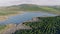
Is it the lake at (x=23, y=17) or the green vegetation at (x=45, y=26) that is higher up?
the lake at (x=23, y=17)

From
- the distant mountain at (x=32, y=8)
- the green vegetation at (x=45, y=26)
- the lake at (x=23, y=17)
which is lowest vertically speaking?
the green vegetation at (x=45, y=26)

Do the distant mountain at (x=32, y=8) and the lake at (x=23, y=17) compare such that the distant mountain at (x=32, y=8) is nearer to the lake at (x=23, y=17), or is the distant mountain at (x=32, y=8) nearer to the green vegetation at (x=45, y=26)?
the lake at (x=23, y=17)

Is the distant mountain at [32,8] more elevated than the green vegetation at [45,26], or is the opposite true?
the distant mountain at [32,8]

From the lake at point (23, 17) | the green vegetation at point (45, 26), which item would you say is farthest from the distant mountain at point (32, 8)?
the green vegetation at point (45, 26)

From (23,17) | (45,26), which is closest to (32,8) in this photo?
(23,17)

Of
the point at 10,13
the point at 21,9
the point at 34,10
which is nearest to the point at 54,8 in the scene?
the point at 34,10

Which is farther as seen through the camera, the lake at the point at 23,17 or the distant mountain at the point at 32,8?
the distant mountain at the point at 32,8

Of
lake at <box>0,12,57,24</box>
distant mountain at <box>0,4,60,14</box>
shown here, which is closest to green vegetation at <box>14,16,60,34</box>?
lake at <box>0,12,57,24</box>

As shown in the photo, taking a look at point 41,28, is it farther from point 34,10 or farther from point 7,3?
point 7,3
